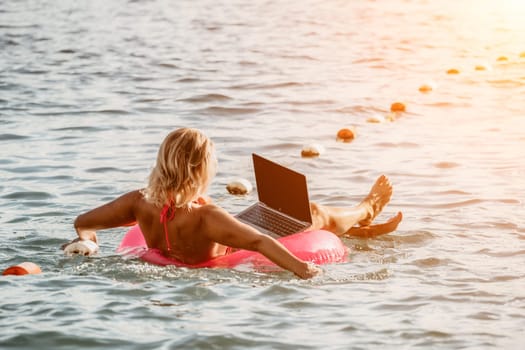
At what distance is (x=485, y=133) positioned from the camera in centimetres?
1226

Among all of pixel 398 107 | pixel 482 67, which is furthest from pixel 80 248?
pixel 482 67

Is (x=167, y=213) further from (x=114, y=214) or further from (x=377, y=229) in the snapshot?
(x=377, y=229)

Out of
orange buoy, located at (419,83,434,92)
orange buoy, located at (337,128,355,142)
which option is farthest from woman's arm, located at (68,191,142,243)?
orange buoy, located at (419,83,434,92)

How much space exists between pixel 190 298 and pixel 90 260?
1112 millimetres

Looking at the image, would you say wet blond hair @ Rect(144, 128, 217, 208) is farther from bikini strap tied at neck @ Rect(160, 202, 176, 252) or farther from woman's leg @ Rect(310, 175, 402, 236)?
woman's leg @ Rect(310, 175, 402, 236)

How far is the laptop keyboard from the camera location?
7.15 m

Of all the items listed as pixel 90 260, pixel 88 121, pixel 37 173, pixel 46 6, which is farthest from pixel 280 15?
pixel 90 260

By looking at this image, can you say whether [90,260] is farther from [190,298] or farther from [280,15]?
[280,15]

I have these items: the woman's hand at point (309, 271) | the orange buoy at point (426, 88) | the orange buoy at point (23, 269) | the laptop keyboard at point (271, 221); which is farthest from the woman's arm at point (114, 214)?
the orange buoy at point (426, 88)

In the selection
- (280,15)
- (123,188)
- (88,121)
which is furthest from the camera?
(280,15)

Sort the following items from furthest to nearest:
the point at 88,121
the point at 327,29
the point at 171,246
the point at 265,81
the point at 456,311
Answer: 1. the point at 327,29
2. the point at 265,81
3. the point at 88,121
4. the point at 171,246
5. the point at 456,311

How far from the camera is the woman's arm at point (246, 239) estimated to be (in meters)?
6.21

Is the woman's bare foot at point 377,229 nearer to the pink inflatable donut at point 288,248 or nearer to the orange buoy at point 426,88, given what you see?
the pink inflatable donut at point 288,248

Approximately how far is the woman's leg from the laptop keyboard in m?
0.23
